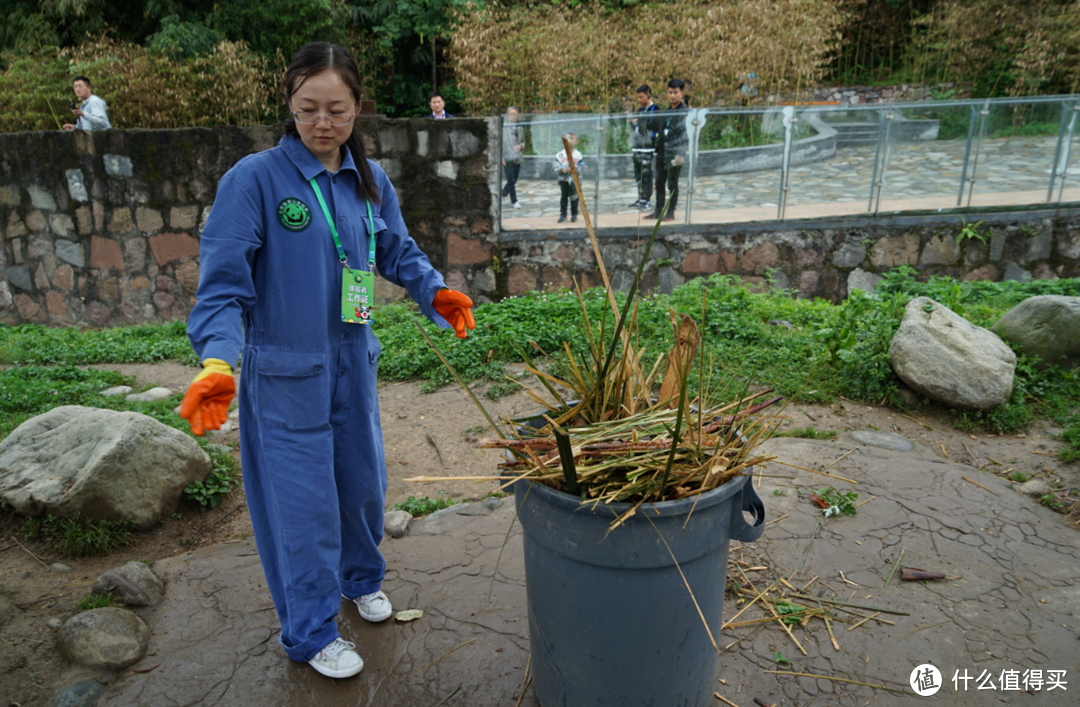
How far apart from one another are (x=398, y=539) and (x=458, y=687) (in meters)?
1.08

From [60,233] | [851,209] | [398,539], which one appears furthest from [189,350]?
[851,209]

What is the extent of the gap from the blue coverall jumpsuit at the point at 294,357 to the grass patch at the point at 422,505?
1131 millimetres

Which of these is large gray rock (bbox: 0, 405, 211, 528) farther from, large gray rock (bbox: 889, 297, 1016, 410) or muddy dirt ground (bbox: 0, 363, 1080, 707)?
large gray rock (bbox: 889, 297, 1016, 410)

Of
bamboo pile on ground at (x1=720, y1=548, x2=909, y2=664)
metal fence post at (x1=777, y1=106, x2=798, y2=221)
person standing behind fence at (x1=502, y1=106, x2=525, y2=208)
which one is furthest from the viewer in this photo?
metal fence post at (x1=777, y1=106, x2=798, y2=221)

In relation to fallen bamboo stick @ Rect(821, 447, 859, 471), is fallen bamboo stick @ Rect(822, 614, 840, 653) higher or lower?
lower

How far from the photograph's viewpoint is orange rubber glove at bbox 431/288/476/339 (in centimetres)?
244

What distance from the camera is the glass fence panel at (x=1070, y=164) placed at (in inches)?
274

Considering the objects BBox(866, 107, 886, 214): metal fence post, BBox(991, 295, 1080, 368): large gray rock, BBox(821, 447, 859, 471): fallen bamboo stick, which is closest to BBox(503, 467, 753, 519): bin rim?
BBox(821, 447, 859, 471): fallen bamboo stick

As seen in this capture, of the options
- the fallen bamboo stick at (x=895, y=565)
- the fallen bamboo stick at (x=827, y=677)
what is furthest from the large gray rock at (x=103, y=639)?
the fallen bamboo stick at (x=895, y=565)

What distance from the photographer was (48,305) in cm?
796

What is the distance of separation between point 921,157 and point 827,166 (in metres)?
0.89

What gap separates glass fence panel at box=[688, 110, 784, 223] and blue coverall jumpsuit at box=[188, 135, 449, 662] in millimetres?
5335

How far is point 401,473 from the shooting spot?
4.01 m

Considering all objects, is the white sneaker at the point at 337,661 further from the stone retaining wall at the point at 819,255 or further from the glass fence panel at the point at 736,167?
the glass fence panel at the point at 736,167
